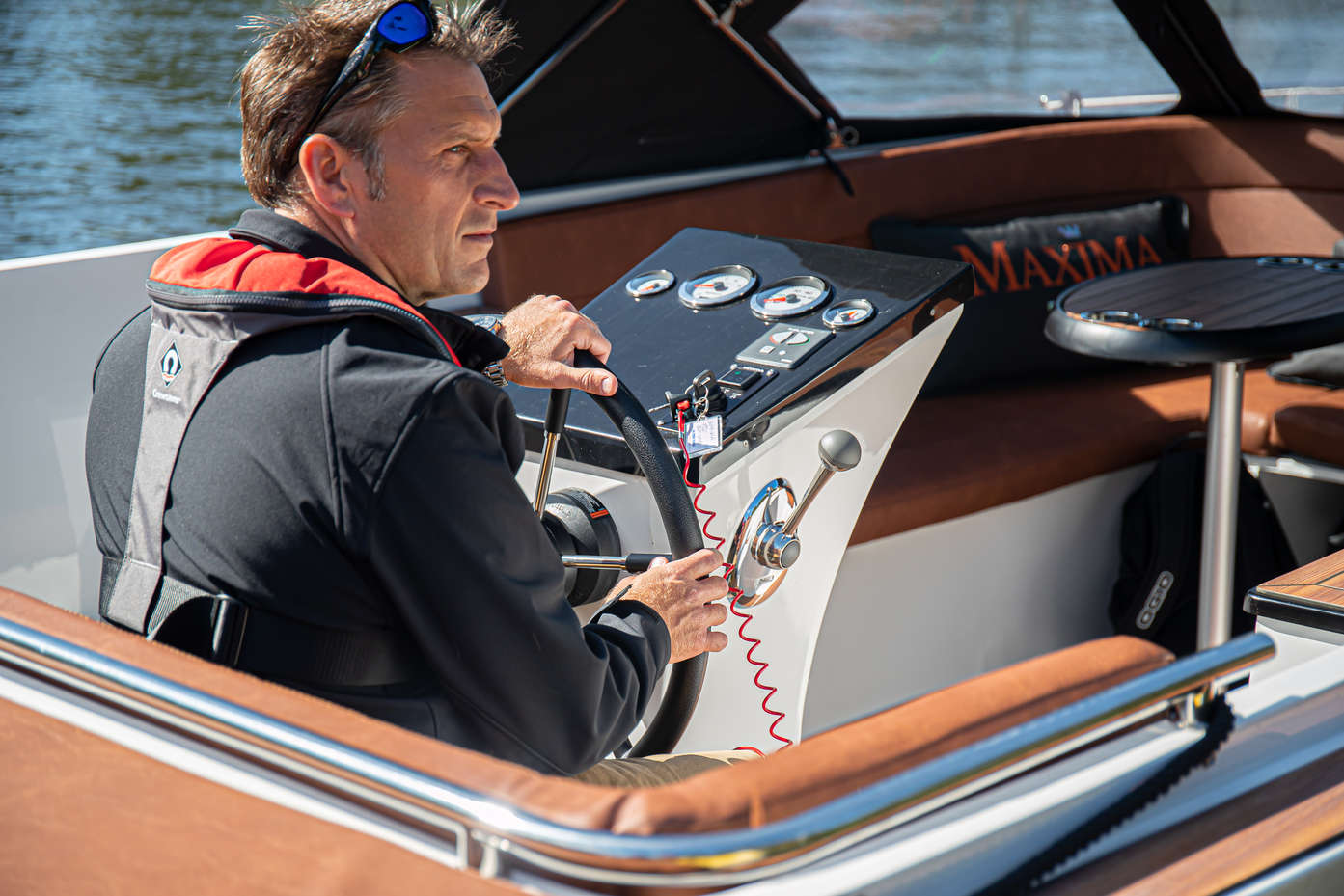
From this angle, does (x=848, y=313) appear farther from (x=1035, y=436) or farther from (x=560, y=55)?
(x=560, y=55)

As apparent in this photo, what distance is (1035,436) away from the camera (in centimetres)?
284

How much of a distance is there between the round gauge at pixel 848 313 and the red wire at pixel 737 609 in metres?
0.25

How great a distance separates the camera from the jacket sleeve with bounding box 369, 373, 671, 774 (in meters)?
0.96

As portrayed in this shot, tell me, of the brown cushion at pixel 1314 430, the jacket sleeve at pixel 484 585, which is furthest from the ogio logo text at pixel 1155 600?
the jacket sleeve at pixel 484 585

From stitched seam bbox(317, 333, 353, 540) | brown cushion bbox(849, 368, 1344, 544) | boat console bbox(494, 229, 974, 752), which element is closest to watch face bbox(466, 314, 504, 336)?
boat console bbox(494, 229, 974, 752)

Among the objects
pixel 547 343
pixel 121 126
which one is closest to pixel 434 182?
pixel 547 343

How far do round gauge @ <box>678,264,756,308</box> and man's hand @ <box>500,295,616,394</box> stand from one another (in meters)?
0.34

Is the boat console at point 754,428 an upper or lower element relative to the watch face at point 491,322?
lower

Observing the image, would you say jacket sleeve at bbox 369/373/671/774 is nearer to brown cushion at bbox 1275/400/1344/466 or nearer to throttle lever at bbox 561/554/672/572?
throttle lever at bbox 561/554/672/572

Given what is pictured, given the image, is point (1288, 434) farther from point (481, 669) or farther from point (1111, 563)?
point (481, 669)

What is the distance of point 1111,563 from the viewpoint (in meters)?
2.92

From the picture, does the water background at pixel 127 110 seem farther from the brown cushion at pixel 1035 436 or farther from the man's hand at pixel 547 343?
the man's hand at pixel 547 343

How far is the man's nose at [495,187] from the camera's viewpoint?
122 cm

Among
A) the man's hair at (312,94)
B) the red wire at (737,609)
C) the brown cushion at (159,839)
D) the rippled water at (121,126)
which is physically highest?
the man's hair at (312,94)
